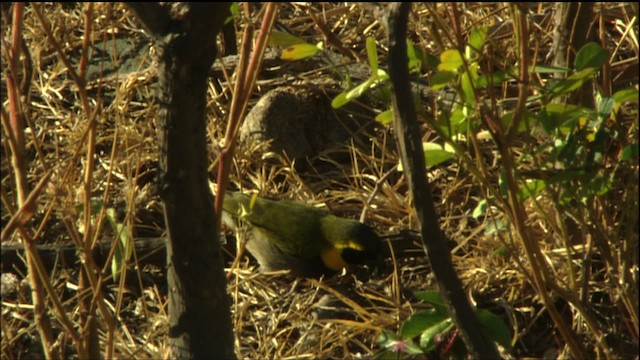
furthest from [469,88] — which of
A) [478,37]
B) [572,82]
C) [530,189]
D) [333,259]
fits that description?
[333,259]

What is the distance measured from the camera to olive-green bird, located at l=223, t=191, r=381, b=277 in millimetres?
3639

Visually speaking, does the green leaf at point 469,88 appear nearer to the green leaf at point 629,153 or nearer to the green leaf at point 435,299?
the green leaf at point 629,153

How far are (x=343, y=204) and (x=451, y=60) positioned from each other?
1874 mm

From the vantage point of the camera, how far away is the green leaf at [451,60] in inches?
88.0

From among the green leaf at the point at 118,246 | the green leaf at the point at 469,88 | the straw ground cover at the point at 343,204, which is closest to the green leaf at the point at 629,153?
the straw ground cover at the point at 343,204

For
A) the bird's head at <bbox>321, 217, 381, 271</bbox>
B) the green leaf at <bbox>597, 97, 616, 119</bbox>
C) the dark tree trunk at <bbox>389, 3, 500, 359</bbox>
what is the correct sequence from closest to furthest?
1. the dark tree trunk at <bbox>389, 3, 500, 359</bbox>
2. the green leaf at <bbox>597, 97, 616, 119</bbox>
3. the bird's head at <bbox>321, 217, 381, 271</bbox>

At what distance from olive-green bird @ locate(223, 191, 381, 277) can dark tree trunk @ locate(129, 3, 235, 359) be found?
4.00 ft

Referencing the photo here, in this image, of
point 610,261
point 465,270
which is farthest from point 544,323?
point 610,261

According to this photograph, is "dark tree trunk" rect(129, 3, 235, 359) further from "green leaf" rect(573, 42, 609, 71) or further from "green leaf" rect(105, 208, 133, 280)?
"green leaf" rect(573, 42, 609, 71)

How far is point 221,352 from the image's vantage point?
2443 mm

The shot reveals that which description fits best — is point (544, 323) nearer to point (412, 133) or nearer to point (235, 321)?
point (235, 321)

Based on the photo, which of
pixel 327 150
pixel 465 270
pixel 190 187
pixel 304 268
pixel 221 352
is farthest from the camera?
pixel 327 150

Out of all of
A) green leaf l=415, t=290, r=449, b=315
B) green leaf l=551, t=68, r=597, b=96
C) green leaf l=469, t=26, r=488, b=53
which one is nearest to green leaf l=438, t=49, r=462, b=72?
green leaf l=469, t=26, r=488, b=53

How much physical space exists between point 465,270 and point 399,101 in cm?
153
